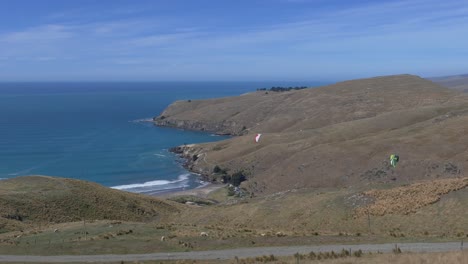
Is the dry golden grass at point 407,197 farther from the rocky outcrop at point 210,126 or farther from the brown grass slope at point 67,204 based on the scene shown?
the rocky outcrop at point 210,126

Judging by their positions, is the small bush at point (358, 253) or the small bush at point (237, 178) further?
the small bush at point (237, 178)

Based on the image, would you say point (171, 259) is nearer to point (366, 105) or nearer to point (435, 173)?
point (435, 173)

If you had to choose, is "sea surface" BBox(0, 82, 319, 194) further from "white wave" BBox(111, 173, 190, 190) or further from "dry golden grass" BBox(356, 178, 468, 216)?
"dry golden grass" BBox(356, 178, 468, 216)

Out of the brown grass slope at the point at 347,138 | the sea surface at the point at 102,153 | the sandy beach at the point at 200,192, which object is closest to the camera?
the brown grass slope at the point at 347,138

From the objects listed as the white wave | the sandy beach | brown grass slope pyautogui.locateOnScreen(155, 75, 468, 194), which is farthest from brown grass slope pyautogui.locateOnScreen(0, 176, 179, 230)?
the white wave

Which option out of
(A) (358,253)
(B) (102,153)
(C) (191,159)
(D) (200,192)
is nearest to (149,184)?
(D) (200,192)

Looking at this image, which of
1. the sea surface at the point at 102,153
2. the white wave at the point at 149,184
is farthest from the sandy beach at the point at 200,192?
the white wave at the point at 149,184
